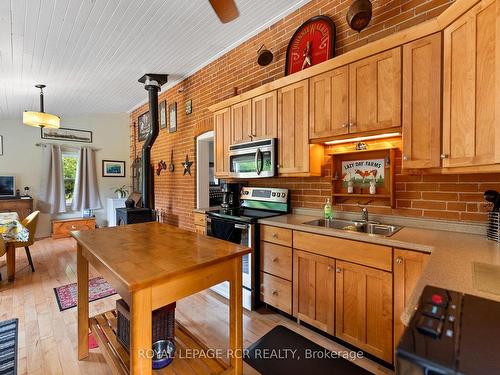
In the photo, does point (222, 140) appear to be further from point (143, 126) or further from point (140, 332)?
point (143, 126)

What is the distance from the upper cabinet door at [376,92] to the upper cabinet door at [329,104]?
57mm

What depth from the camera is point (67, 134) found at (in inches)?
226

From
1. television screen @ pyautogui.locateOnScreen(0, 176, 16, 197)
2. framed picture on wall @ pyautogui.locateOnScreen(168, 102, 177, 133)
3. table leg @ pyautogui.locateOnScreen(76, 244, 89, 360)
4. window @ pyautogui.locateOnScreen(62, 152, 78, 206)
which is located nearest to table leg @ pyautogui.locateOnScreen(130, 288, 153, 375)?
table leg @ pyautogui.locateOnScreen(76, 244, 89, 360)

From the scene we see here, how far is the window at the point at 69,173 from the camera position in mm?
5879

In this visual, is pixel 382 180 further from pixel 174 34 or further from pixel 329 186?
pixel 174 34

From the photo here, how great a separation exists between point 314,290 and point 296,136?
1374mm

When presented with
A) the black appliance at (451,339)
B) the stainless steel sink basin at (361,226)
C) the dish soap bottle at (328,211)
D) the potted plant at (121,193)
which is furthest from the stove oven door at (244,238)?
the potted plant at (121,193)

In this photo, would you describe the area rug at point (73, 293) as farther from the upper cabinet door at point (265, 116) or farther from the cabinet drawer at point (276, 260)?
the upper cabinet door at point (265, 116)

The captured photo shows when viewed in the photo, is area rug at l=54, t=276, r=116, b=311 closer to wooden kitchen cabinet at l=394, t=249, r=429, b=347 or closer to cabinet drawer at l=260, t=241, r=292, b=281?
cabinet drawer at l=260, t=241, r=292, b=281

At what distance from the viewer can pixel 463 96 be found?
1.43 m

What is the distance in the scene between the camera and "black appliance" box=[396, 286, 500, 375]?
51 cm

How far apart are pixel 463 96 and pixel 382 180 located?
0.87m

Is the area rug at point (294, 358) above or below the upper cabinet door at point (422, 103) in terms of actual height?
below

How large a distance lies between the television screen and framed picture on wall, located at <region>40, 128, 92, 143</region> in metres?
1.08
